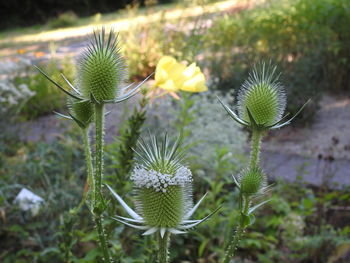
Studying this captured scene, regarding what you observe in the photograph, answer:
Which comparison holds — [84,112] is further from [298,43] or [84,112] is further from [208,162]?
[298,43]

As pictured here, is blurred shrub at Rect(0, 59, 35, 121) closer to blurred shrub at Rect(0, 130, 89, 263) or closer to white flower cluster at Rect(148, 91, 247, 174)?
blurred shrub at Rect(0, 130, 89, 263)

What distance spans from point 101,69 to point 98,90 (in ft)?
0.18

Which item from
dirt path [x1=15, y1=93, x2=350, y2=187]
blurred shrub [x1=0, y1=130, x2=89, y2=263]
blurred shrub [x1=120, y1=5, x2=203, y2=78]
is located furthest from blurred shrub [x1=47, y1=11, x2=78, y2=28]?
blurred shrub [x1=0, y1=130, x2=89, y2=263]

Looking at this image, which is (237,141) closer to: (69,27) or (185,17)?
(185,17)

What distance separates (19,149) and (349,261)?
2.73 meters

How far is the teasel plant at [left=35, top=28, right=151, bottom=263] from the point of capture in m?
0.94

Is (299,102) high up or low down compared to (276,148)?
up

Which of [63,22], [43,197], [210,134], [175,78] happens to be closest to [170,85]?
[175,78]

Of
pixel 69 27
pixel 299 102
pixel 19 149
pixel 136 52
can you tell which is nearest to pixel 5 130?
Result: pixel 19 149

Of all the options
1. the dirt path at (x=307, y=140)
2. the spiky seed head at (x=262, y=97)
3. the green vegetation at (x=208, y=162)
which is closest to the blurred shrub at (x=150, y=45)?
the green vegetation at (x=208, y=162)

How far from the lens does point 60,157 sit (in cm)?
337

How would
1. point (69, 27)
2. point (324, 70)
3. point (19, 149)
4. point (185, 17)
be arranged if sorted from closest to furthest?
point (19, 149) < point (324, 70) < point (185, 17) < point (69, 27)

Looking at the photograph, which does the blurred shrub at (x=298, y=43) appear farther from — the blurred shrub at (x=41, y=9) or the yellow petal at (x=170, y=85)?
the blurred shrub at (x=41, y=9)

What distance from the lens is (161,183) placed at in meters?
0.91
